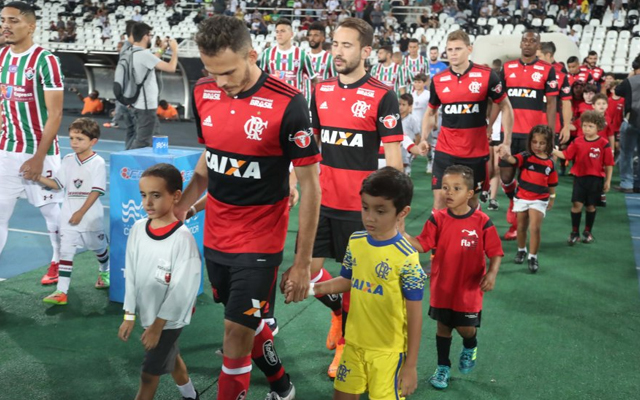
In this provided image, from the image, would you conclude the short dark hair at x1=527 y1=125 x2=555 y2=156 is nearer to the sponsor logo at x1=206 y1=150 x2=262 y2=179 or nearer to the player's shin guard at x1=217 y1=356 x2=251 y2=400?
the sponsor logo at x1=206 y1=150 x2=262 y2=179

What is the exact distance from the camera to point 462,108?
638 cm

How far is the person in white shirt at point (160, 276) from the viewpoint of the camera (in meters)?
3.34

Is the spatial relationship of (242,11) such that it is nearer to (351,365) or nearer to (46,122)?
(46,122)

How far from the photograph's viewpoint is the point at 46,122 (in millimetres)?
5301

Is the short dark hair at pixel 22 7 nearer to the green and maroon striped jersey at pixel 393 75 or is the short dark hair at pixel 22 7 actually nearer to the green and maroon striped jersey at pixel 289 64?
the green and maroon striped jersey at pixel 289 64

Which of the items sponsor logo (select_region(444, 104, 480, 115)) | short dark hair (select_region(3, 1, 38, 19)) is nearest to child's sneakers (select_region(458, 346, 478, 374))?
sponsor logo (select_region(444, 104, 480, 115))

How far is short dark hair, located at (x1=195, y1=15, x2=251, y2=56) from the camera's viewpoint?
292 centimetres

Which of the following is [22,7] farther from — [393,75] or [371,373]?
[393,75]

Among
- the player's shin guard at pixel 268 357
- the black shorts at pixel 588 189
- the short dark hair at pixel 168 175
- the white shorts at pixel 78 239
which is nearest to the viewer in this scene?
the short dark hair at pixel 168 175

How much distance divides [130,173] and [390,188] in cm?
285

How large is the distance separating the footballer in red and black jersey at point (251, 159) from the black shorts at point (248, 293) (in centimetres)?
4

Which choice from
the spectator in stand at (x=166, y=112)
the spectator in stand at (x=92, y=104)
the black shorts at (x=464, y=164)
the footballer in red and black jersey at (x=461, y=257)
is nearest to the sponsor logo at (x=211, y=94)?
the footballer in red and black jersey at (x=461, y=257)

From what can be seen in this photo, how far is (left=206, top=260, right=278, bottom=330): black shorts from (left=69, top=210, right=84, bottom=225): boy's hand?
8.31 ft

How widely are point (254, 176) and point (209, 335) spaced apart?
7.07 ft
